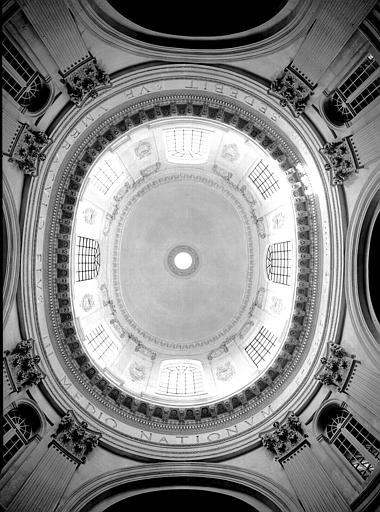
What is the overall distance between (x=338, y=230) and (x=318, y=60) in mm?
7714

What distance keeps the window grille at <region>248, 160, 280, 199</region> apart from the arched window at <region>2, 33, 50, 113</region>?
45.6ft

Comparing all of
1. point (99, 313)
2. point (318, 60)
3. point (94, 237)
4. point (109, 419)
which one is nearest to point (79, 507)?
point (109, 419)

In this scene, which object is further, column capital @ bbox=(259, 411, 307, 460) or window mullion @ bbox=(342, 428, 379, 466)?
column capital @ bbox=(259, 411, 307, 460)

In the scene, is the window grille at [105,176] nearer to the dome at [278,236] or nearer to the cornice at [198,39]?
the dome at [278,236]

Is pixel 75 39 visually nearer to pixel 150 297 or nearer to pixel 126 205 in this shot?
pixel 126 205

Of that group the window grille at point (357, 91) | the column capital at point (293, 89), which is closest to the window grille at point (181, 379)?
the column capital at point (293, 89)

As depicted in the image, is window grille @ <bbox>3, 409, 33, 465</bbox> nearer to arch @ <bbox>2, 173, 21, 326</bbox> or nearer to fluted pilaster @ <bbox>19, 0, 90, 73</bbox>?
arch @ <bbox>2, 173, 21, 326</bbox>

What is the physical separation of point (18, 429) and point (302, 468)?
515 inches

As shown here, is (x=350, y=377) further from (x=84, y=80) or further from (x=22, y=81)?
(x=22, y=81)

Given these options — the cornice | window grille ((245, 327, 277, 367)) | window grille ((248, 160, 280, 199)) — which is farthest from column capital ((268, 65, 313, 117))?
window grille ((245, 327, 277, 367))

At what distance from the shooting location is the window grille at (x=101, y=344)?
96.9 ft

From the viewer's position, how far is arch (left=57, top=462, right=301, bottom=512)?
21891 mm

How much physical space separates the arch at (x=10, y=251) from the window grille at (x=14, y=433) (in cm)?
439

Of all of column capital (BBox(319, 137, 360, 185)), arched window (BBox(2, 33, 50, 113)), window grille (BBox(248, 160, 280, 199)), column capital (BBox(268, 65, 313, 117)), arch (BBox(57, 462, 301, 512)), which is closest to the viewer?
arched window (BBox(2, 33, 50, 113))
